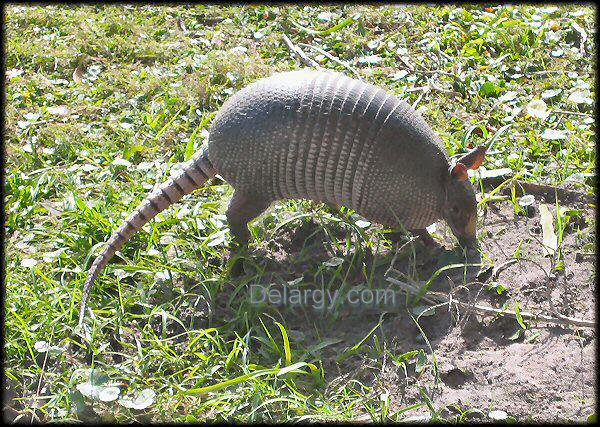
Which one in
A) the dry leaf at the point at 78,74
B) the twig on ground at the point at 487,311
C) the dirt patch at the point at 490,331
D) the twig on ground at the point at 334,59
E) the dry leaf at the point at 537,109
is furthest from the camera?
the dry leaf at the point at 78,74

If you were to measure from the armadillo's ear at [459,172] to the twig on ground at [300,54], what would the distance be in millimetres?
2670

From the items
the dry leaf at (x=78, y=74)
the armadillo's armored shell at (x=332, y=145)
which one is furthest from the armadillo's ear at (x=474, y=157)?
the dry leaf at (x=78, y=74)

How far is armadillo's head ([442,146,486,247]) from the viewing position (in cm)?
523

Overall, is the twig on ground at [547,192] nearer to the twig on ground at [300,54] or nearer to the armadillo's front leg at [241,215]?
the armadillo's front leg at [241,215]

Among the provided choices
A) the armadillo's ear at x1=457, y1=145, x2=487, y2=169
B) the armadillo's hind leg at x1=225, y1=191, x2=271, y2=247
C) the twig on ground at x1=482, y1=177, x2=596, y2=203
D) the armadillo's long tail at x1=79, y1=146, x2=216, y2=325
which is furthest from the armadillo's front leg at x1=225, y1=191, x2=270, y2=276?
the twig on ground at x1=482, y1=177, x2=596, y2=203

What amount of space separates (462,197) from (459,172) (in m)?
0.18

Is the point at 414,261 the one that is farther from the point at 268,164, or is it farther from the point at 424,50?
the point at 424,50

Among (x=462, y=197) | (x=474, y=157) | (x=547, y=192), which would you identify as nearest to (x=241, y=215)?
(x=462, y=197)

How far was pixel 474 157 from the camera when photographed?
5227 millimetres

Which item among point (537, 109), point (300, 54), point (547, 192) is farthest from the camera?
point (300, 54)

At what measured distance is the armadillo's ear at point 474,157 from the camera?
5.20m

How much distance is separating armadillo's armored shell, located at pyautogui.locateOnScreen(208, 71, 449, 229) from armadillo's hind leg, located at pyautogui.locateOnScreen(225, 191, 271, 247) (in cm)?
13

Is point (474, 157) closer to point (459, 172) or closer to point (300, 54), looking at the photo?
point (459, 172)

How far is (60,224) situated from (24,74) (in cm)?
272
